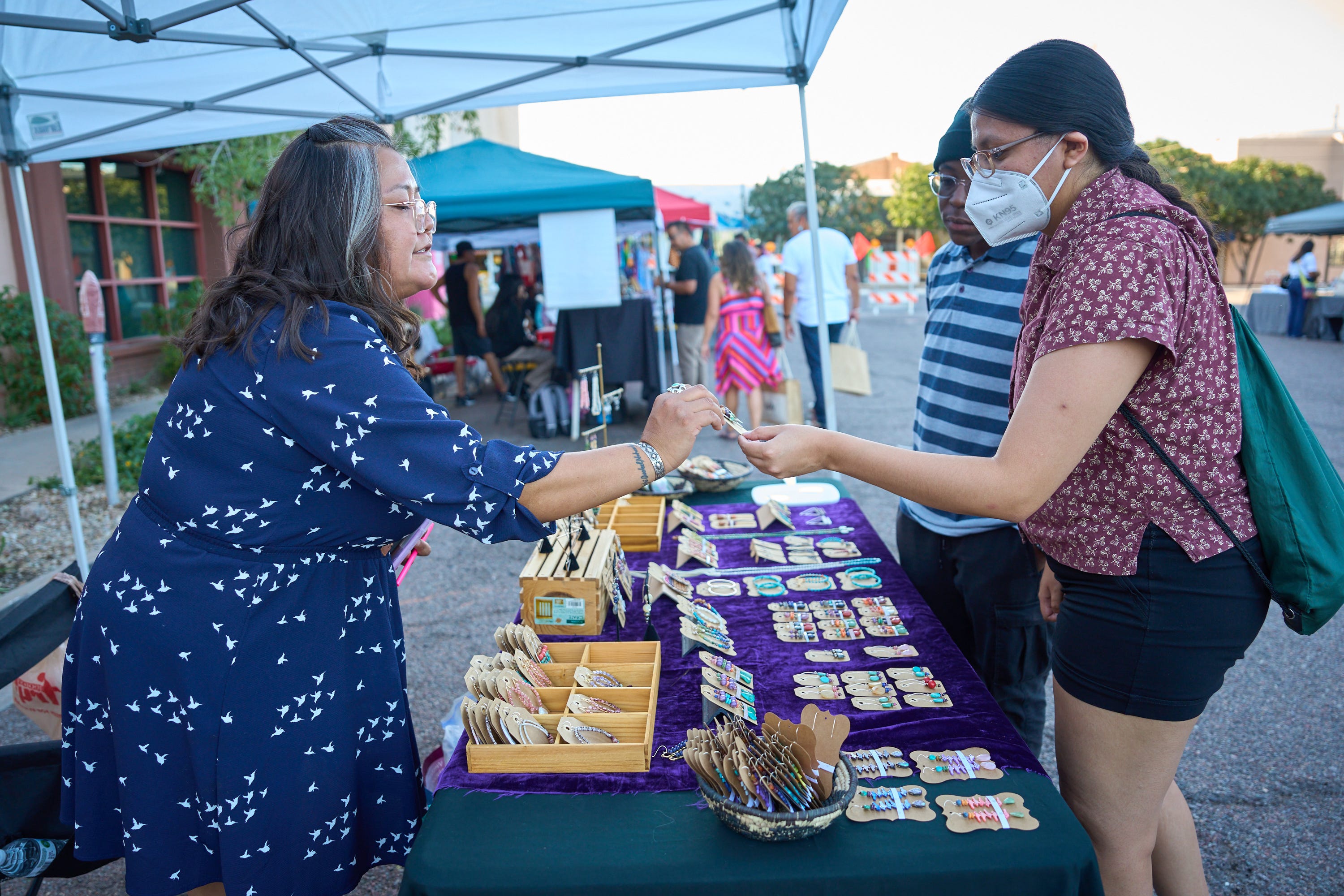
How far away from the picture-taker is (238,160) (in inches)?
304

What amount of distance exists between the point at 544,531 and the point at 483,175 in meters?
6.96

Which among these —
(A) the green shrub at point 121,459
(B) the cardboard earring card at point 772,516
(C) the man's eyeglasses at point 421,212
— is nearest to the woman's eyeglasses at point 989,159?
(C) the man's eyeglasses at point 421,212

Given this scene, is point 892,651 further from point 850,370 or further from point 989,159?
point 850,370

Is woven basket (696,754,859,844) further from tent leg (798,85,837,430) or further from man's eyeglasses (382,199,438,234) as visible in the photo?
tent leg (798,85,837,430)

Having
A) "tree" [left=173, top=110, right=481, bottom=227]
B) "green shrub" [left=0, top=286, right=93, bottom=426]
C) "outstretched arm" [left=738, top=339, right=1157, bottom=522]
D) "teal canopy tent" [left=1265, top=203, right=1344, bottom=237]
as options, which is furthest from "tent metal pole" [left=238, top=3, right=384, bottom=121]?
"teal canopy tent" [left=1265, top=203, right=1344, bottom=237]

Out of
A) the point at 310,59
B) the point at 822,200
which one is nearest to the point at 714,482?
the point at 310,59

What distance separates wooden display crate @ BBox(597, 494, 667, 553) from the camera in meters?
2.78

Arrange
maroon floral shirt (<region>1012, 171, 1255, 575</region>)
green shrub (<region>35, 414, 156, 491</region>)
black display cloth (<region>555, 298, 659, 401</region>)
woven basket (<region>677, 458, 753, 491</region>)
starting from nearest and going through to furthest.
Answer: maroon floral shirt (<region>1012, 171, 1255, 575</region>)
woven basket (<region>677, 458, 753, 491</region>)
green shrub (<region>35, 414, 156, 491</region>)
black display cloth (<region>555, 298, 659, 401</region>)

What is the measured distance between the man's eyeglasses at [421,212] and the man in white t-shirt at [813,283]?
18.9 ft

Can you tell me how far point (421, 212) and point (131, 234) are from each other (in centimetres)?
1119

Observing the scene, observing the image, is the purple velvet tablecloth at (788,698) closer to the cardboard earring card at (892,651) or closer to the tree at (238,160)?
the cardboard earring card at (892,651)

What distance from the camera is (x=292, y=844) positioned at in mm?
1495

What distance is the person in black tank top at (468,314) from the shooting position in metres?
8.93

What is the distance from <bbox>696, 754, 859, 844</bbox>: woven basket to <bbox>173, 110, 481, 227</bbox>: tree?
638cm
